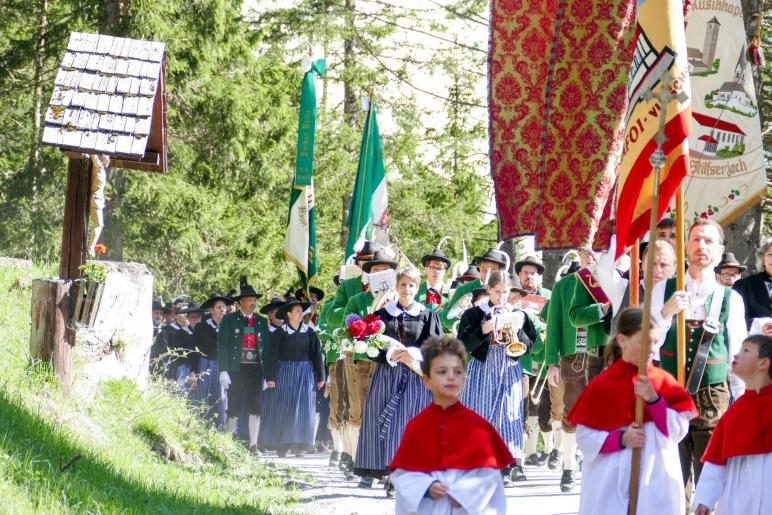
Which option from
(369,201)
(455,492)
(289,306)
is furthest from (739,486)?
(289,306)

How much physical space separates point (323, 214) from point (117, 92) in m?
20.8

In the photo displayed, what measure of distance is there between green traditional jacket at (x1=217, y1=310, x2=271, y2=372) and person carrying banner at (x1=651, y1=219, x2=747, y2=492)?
10.8 metres

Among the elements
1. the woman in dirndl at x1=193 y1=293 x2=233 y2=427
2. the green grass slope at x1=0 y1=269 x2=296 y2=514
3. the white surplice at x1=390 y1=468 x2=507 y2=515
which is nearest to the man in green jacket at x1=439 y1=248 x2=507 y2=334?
the green grass slope at x1=0 y1=269 x2=296 y2=514

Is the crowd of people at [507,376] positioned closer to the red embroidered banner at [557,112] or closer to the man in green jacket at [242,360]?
the man in green jacket at [242,360]

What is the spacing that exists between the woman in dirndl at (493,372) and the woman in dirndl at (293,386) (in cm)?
676

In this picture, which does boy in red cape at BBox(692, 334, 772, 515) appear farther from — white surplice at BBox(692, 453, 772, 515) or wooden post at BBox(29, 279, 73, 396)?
wooden post at BBox(29, 279, 73, 396)

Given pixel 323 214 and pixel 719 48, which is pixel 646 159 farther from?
pixel 323 214

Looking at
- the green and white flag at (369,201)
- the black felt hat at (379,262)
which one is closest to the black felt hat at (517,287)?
the black felt hat at (379,262)

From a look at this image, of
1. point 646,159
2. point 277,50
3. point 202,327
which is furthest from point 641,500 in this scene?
point 277,50

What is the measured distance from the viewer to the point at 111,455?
8383 millimetres

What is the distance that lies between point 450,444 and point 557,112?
4786 mm

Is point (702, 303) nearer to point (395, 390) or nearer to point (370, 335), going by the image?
point (370, 335)

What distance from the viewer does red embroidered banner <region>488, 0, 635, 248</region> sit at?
9.71 meters

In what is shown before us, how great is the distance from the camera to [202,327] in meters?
20.8
